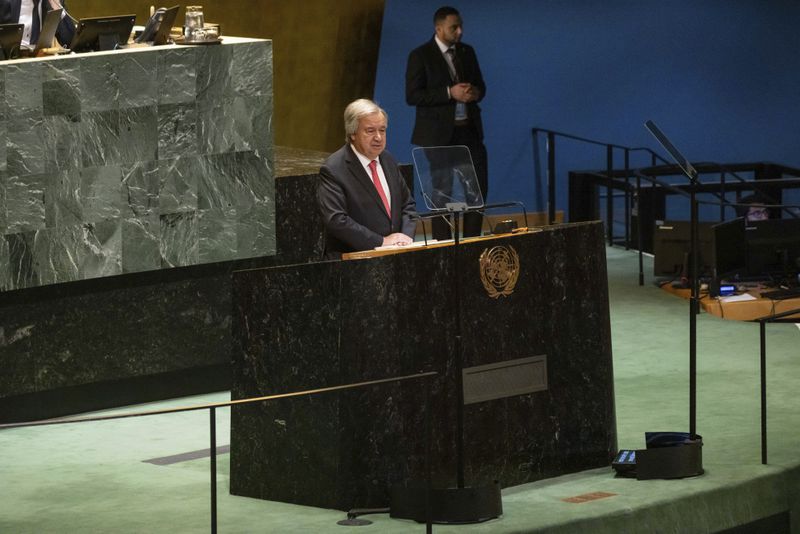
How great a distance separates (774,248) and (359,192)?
4.73 metres

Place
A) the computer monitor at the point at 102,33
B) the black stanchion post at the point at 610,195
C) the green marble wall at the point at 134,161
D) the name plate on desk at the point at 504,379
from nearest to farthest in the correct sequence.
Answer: the name plate on desk at the point at 504,379, the green marble wall at the point at 134,161, the computer monitor at the point at 102,33, the black stanchion post at the point at 610,195

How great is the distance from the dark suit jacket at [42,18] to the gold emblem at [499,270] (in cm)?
251

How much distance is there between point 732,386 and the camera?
292 inches

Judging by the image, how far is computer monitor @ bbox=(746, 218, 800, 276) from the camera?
10078 mm

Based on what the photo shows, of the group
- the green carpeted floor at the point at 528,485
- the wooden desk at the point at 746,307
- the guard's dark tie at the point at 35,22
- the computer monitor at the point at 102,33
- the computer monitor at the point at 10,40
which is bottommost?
the green carpeted floor at the point at 528,485

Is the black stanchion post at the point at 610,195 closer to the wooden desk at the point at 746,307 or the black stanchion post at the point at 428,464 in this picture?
the wooden desk at the point at 746,307

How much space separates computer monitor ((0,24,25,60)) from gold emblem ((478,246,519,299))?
7.46 ft

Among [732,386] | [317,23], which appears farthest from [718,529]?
[317,23]

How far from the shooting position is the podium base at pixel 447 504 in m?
5.08

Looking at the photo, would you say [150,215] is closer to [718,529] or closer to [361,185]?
[361,185]

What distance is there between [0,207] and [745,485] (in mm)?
3185

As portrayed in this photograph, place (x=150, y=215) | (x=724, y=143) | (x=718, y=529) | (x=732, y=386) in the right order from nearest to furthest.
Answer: (x=718, y=529), (x=150, y=215), (x=732, y=386), (x=724, y=143)

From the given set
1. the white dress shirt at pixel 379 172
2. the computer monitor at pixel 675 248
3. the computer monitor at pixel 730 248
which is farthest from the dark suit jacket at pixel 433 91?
the white dress shirt at pixel 379 172

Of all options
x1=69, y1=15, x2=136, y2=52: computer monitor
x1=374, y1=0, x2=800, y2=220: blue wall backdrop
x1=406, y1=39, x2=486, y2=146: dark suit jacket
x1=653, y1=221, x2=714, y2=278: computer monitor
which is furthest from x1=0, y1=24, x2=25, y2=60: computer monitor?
x1=374, y1=0, x2=800, y2=220: blue wall backdrop
